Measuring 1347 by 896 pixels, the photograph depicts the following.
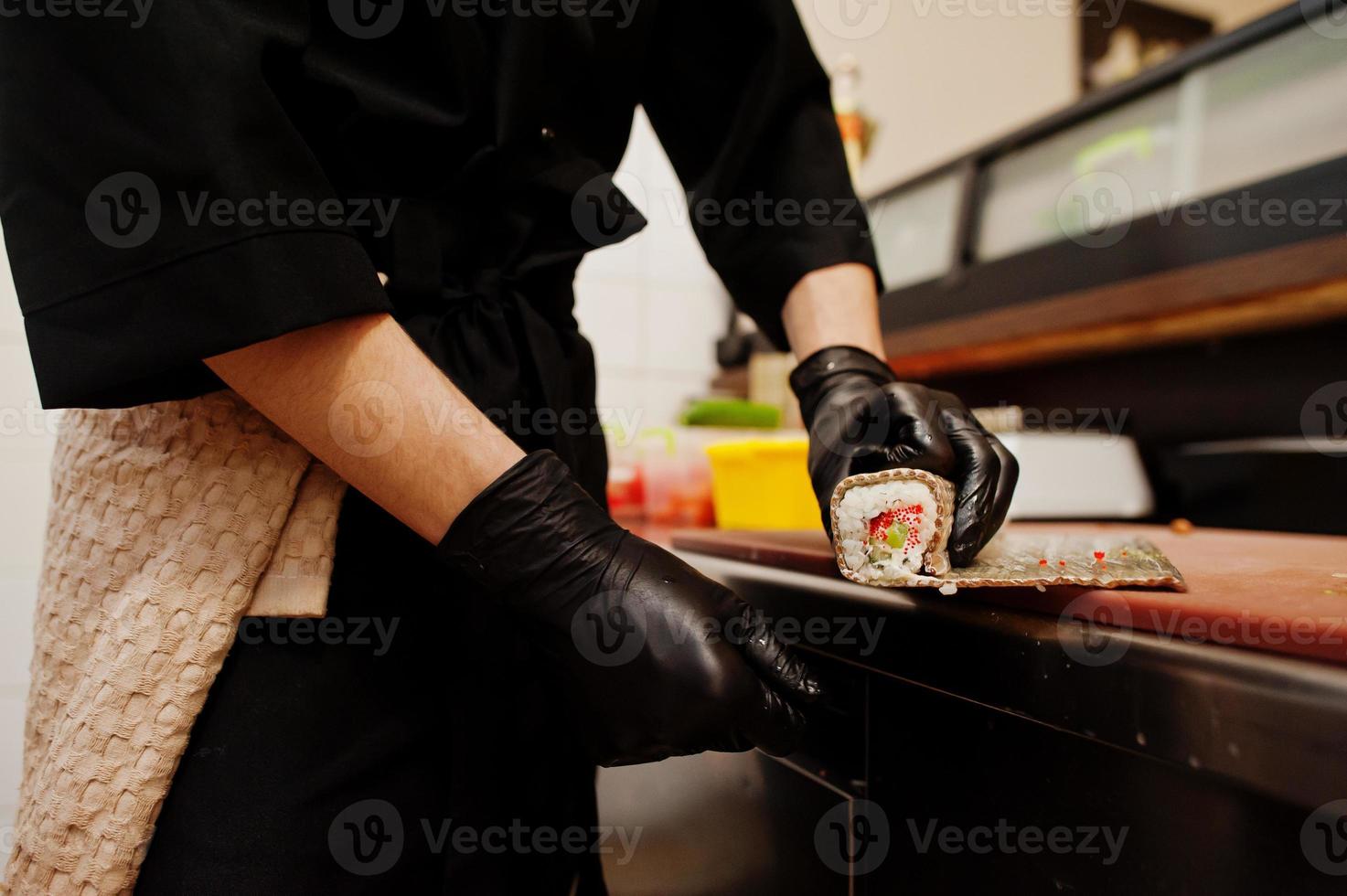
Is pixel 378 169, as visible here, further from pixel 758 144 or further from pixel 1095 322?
pixel 1095 322

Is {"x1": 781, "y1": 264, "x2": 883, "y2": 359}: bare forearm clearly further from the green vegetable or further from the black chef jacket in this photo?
the green vegetable

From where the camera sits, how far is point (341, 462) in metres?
0.47

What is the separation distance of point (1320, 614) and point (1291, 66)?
1.08m

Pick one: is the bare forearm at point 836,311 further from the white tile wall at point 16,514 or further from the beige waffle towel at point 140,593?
the white tile wall at point 16,514

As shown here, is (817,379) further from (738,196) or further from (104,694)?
(104,694)

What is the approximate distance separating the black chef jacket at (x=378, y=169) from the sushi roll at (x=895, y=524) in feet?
0.86

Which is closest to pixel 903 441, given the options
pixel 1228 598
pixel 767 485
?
pixel 1228 598

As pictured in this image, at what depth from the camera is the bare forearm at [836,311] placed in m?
0.74

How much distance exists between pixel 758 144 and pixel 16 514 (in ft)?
4.27

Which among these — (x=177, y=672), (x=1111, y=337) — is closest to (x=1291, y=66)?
(x=1111, y=337)

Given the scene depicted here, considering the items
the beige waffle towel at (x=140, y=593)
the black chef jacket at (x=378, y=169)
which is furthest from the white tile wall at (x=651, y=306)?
the beige waffle towel at (x=140, y=593)

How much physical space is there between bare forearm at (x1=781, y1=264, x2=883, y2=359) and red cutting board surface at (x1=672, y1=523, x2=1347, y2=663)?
201 mm

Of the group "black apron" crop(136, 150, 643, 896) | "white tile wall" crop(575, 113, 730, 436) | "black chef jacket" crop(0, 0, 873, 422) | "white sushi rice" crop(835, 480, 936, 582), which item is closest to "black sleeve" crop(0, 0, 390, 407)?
"black chef jacket" crop(0, 0, 873, 422)

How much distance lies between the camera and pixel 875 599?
52cm
